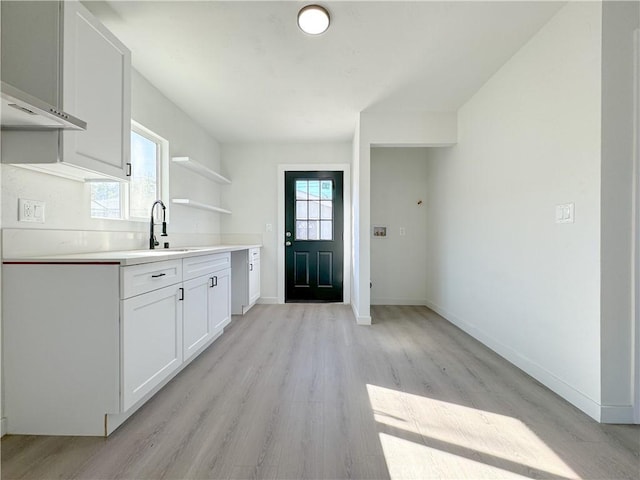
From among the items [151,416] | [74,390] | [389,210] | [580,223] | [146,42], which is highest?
[146,42]

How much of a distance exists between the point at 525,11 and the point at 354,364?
271cm

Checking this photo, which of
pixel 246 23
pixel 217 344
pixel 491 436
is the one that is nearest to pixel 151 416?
pixel 217 344

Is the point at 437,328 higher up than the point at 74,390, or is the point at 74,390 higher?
the point at 74,390

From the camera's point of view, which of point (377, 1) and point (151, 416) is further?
point (377, 1)

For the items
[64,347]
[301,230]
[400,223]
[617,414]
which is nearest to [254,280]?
[301,230]

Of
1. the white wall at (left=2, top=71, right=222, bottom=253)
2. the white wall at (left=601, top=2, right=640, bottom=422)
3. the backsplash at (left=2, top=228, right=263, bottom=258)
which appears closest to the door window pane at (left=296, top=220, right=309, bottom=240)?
the white wall at (left=2, top=71, right=222, bottom=253)

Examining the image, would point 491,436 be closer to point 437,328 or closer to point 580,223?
point 580,223

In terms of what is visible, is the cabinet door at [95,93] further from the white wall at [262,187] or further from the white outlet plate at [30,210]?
the white wall at [262,187]

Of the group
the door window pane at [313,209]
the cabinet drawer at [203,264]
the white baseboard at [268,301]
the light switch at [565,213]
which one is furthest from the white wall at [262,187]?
the light switch at [565,213]

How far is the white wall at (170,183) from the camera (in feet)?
5.05

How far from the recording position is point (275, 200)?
451cm

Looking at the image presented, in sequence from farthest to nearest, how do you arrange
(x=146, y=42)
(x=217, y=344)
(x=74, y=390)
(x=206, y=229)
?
(x=206, y=229) → (x=217, y=344) → (x=146, y=42) → (x=74, y=390)

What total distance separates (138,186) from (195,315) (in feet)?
4.43

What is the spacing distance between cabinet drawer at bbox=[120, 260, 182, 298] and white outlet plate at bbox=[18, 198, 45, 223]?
0.64 metres
